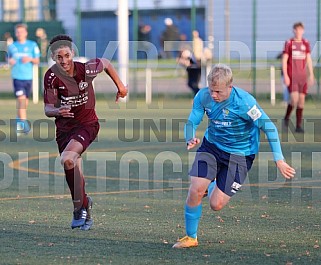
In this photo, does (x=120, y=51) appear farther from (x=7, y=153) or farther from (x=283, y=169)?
(x=283, y=169)

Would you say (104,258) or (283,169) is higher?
(283,169)

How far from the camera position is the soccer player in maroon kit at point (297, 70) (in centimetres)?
1697

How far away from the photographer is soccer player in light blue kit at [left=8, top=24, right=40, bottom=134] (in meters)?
17.6

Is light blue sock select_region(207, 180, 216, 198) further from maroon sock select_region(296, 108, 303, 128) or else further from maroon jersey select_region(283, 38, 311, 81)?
maroon jersey select_region(283, 38, 311, 81)

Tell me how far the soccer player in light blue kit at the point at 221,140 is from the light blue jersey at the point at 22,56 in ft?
37.4

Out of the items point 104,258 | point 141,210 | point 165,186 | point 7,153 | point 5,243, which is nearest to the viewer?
point 104,258

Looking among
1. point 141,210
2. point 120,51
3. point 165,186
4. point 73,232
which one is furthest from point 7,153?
point 120,51

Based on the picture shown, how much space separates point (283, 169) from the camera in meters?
6.51

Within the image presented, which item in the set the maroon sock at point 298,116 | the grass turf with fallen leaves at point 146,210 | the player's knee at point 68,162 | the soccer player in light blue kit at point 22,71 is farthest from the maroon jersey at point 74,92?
the soccer player in light blue kit at point 22,71

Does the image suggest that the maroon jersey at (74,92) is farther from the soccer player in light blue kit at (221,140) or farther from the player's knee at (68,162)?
the soccer player in light blue kit at (221,140)

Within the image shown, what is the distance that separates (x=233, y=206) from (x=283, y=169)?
2.56 meters

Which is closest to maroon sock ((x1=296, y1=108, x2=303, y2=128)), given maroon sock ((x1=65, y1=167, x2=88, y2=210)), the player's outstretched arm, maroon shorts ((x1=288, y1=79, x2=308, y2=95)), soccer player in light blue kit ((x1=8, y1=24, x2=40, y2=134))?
maroon shorts ((x1=288, y1=79, x2=308, y2=95))

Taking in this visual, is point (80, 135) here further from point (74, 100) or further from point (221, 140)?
point (221, 140)

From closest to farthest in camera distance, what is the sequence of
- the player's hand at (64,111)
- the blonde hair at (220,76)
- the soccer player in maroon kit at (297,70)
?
1. the blonde hair at (220,76)
2. the player's hand at (64,111)
3. the soccer player in maroon kit at (297,70)
